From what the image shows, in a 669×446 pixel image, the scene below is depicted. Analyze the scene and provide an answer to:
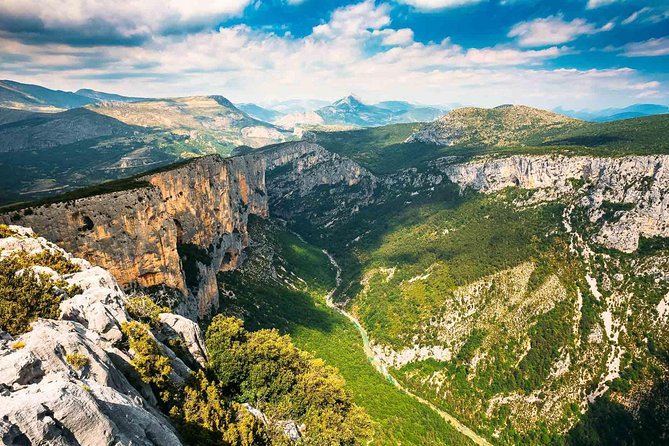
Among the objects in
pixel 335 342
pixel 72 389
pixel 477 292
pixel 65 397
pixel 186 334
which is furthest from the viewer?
pixel 477 292

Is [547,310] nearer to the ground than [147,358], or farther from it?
nearer to the ground

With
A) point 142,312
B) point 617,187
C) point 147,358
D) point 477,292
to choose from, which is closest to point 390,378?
point 477,292

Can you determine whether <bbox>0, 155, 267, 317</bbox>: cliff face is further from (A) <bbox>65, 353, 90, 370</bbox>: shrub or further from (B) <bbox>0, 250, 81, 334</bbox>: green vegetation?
(A) <bbox>65, 353, 90, 370</bbox>: shrub

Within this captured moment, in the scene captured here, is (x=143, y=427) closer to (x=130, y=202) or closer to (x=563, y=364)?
(x=130, y=202)

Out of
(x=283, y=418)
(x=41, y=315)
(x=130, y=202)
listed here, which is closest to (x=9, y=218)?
(x=130, y=202)

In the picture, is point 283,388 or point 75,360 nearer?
point 75,360

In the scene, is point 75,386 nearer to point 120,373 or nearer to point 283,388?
point 120,373

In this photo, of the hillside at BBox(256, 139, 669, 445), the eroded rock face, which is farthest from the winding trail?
the eroded rock face
